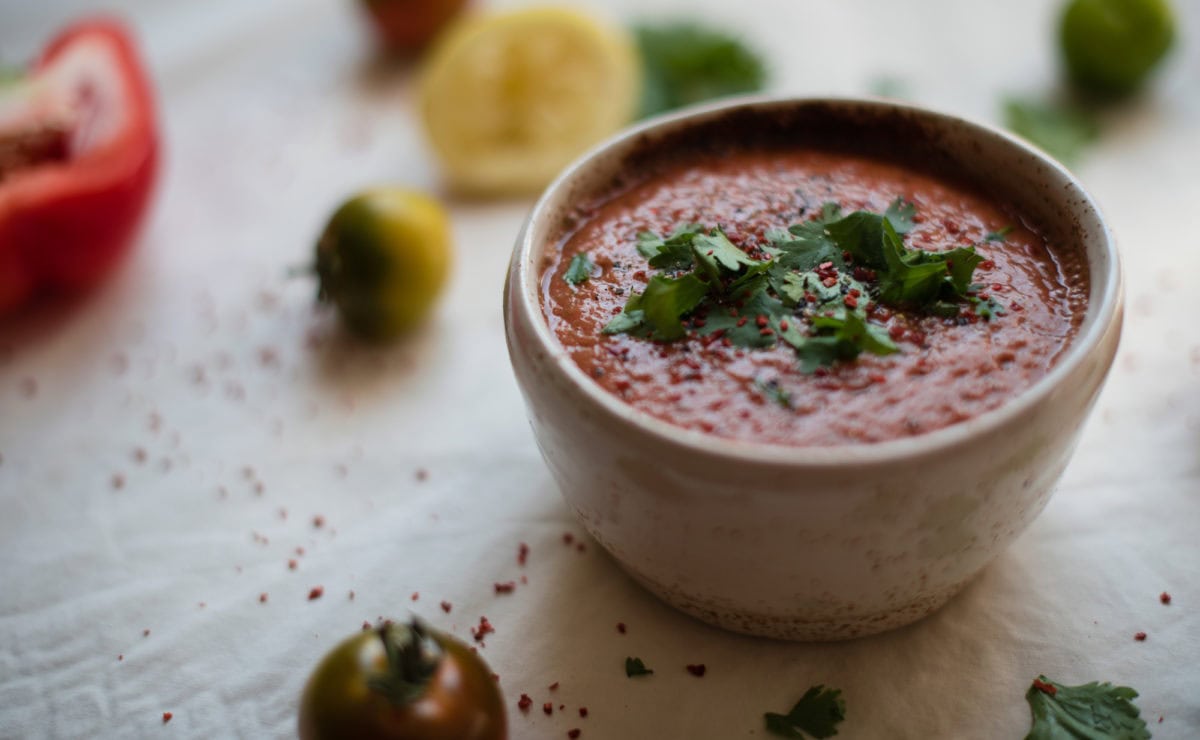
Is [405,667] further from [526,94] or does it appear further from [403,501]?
[526,94]

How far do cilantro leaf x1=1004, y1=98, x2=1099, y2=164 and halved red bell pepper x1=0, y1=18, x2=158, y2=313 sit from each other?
7.33ft

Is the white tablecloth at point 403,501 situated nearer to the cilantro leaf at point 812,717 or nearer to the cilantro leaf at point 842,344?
the cilantro leaf at point 812,717

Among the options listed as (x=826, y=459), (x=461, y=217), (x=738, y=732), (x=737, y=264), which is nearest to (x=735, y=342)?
(x=737, y=264)

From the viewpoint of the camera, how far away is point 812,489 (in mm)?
1309

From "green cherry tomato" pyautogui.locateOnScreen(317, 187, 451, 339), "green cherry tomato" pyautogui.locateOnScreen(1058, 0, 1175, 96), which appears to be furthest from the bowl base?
"green cherry tomato" pyautogui.locateOnScreen(1058, 0, 1175, 96)

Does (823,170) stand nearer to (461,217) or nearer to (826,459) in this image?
(826,459)

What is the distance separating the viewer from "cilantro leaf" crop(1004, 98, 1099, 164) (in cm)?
265

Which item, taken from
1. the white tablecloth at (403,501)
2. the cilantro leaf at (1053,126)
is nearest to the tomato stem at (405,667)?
the white tablecloth at (403,501)

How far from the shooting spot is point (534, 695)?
1.62 meters

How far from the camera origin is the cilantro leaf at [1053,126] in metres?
2.65

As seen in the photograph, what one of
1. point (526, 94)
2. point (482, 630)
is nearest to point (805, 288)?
point (482, 630)

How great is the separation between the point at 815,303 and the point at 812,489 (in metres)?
0.39

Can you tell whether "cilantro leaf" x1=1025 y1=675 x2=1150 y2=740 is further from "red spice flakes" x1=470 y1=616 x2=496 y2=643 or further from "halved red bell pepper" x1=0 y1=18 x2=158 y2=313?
"halved red bell pepper" x1=0 y1=18 x2=158 y2=313

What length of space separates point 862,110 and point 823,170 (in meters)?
0.15
